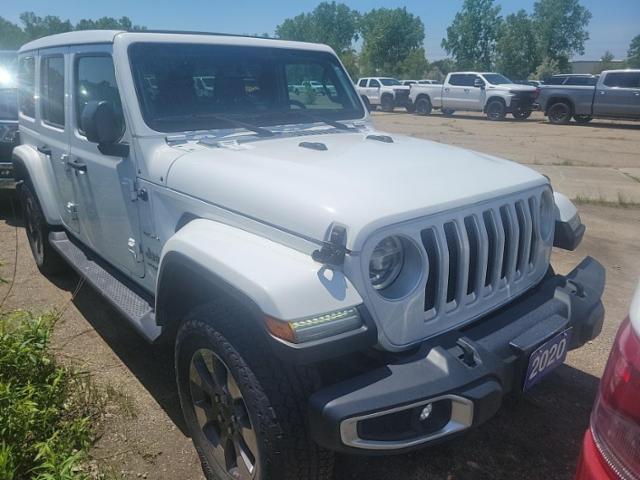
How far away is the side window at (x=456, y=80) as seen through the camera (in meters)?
24.2

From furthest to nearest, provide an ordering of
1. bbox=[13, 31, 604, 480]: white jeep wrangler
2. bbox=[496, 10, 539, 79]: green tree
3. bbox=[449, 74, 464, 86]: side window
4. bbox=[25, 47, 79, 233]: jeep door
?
bbox=[496, 10, 539, 79]: green tree → bbox=[449, 74, 464, 86]: side window → bbox=[25, 47, 79, 233]: jeep door → bbox=[13, 31, 604, 480]: white jeep wrangler

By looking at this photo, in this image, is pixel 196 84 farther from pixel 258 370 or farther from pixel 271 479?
pixel 271 479

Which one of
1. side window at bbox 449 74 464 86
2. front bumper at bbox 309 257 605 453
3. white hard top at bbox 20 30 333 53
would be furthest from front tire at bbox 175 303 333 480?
side window at bbox 449 74 464 86

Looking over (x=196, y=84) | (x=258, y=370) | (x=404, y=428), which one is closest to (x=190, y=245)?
(x=258, y=370)

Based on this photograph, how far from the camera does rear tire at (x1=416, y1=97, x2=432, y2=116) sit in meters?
26.1

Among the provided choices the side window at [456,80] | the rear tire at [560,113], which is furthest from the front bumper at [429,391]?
the side window at [456,80]

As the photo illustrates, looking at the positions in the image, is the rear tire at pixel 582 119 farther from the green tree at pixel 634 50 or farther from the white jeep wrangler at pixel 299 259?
the green tree at pixel 634 50

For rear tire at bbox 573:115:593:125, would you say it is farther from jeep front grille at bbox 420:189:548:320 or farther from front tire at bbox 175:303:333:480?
front tire at bbox 175:303:333:480

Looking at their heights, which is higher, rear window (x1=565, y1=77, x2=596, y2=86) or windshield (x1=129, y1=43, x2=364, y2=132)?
windshield (x1=129, y1=43, x2=364, y2=132)

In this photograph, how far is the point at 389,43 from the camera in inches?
2677

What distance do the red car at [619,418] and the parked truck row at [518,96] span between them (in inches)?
611

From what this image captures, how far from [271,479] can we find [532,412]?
1.74m

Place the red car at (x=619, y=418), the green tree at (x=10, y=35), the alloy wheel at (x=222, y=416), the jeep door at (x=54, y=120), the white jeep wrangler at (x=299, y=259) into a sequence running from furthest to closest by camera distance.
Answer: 1. the green tree at (x=10, y=35)
2. the jeep door at (x=54, y=120)
3. the alloy wheel at (x=222, y=416)
4. the white jeep wrangler at (x=299, y=259)
5. the red car at (x=619, y=418)

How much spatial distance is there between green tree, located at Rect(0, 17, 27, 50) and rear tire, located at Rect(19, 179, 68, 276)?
263ft
